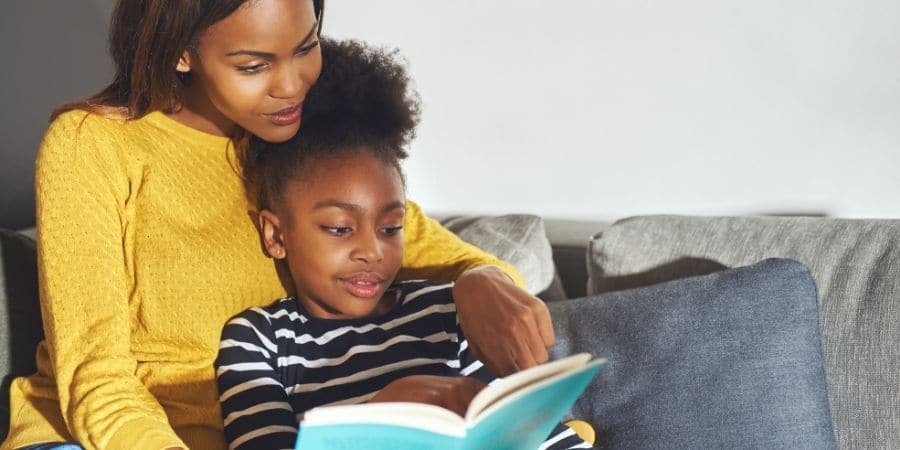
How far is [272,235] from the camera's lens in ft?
4.70

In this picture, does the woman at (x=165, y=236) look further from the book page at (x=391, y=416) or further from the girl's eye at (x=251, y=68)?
the book page at (x=391, y=416)

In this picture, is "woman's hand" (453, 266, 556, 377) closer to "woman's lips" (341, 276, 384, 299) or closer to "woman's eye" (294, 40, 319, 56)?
"woman's lips" (341, 276, 384, 299)

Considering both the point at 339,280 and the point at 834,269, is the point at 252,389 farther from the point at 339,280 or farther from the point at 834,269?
the point at 834,269

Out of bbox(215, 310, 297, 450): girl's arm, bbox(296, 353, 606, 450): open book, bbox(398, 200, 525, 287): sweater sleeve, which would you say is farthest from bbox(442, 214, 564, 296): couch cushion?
bbox(296, 353, 606, 450): open book

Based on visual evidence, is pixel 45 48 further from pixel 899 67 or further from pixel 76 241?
pixel 899 67

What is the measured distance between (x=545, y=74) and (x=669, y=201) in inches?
14.0

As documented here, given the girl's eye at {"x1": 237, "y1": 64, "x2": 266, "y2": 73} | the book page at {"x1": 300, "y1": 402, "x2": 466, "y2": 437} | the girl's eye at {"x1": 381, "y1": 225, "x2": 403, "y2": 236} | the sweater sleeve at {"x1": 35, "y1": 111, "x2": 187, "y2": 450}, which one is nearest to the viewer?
the book page at {"x1": 300, "y1": 402, "x2": 466, "y2": 437}

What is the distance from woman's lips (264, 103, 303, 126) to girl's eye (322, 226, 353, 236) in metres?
0.15

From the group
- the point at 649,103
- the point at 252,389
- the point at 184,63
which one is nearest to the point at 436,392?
the point at 252,389

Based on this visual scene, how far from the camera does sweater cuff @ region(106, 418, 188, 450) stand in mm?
1159

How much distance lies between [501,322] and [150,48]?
22.1 inches

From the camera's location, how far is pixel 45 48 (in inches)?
83.7

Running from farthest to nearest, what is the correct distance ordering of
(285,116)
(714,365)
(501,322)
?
(714,365)
(285,116)
(501,322)

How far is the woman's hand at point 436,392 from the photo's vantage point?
1.10 meters
